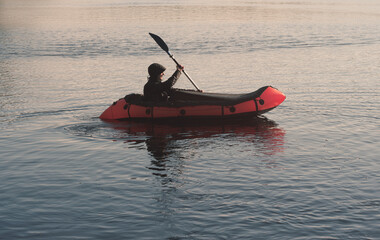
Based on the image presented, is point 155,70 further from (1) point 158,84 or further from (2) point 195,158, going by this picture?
(2) point 195,158

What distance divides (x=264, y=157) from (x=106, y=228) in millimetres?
3993

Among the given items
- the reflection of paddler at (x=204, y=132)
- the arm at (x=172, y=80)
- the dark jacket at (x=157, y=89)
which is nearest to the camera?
the reflection of paddler at (x=204, y=132)

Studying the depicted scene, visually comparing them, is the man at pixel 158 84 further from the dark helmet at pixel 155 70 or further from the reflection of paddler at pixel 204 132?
the reflection of paddler at pixel 204 132

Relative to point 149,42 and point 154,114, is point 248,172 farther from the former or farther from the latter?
point 149,42

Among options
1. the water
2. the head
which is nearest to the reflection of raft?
the water

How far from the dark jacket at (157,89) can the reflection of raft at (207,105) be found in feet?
0.47

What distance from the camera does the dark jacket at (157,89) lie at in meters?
12.4

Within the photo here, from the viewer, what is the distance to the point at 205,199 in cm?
769

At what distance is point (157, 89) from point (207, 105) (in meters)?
1.27

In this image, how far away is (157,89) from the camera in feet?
41.3

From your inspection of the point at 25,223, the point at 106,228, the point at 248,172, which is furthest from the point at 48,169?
the point at 248,172

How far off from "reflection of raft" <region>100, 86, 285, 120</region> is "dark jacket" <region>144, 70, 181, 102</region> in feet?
0.47

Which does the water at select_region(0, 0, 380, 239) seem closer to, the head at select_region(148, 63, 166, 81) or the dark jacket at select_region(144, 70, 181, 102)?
the dark jacket at select_region(144, 70, 181, 102)

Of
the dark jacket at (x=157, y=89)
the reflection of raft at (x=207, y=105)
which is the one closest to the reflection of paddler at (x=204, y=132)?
the reflection of raft at (x=207, y=105)
